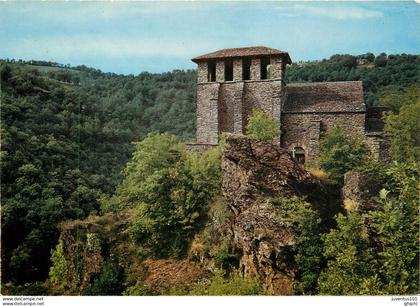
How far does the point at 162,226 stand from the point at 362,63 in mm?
14115

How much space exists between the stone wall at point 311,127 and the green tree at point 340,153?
57cm

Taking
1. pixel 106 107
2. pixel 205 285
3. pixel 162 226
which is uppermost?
pixel 106 107

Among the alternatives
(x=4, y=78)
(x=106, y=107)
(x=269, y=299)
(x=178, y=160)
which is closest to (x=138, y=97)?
(x=106, y=107)

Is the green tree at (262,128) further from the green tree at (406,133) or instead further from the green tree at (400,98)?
the green tree at (400,98)

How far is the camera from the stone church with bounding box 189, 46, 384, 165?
2245 cm

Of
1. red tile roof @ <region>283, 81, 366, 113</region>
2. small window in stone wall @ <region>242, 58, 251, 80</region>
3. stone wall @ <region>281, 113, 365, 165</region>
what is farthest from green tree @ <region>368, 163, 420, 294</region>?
small window in stone wall @ <region>242, 58, 251, 80</region>

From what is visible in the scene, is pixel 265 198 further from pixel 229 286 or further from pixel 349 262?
pixel 349 262

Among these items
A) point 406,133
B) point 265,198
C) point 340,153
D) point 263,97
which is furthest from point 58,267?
point 406,133

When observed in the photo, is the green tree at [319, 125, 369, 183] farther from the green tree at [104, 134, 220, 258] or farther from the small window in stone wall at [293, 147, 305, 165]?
the green tree at [104, 134, 220, 258]

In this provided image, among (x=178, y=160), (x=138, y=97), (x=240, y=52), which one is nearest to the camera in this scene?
(x=178, y=160)

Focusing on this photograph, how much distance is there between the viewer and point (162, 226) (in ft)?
63.8

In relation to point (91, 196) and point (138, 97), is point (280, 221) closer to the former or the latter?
point (91, 196)

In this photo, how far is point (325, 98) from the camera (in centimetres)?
2317

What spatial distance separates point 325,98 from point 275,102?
81.1 inches
